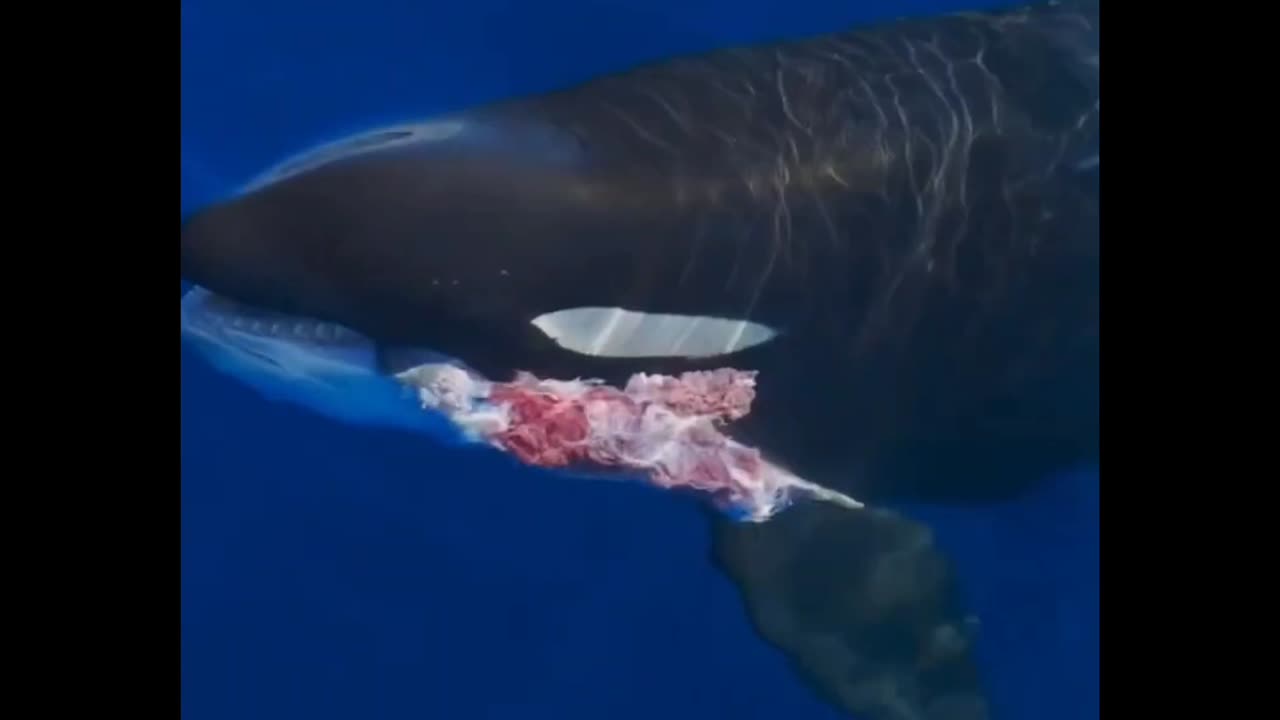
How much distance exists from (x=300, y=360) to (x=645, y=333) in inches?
49.1

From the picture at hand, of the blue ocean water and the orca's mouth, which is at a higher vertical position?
the orca's mouth

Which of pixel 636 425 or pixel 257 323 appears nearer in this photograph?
pixel 257 323

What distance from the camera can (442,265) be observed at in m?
4.40

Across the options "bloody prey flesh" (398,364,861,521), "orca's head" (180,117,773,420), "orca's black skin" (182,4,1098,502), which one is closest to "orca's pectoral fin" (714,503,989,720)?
"bloody prey flesh" (398,364,861,521)

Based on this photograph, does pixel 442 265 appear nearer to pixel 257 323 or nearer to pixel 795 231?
pixel 257 323

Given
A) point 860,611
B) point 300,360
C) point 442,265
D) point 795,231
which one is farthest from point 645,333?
point 860,611

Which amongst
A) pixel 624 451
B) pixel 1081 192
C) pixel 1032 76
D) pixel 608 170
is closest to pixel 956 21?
pixel 1032 76

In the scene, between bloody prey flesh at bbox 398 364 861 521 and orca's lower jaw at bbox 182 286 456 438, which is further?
bloody prey flesh at bbox 398 364 861 521

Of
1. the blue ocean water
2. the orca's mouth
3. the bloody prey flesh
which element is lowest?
the blue ocean water

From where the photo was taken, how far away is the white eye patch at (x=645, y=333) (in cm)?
468

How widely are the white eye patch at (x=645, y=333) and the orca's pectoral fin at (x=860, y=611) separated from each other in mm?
995

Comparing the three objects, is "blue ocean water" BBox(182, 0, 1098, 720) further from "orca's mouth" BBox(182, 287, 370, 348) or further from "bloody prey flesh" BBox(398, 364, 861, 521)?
"orca's mouth" BBox(182, 287, 370, 348)

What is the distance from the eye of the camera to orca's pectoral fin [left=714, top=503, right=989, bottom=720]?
220 inches

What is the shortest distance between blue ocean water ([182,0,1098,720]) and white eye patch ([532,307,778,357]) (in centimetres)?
110
